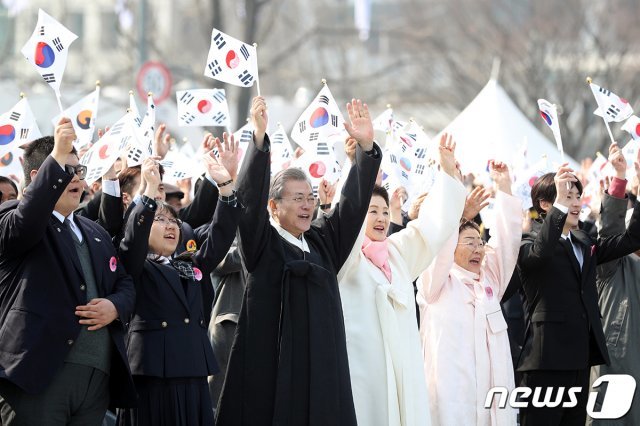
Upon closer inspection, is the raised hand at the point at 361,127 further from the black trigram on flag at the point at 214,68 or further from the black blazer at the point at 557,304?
the black trigram on flag at the point at 214,68

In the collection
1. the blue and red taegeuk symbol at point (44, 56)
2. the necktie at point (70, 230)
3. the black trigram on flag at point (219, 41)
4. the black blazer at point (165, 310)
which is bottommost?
the black blazer at point (165, 310)

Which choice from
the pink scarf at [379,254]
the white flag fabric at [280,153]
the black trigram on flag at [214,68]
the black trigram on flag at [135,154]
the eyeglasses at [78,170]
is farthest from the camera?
the white flag fabric at [280,153]

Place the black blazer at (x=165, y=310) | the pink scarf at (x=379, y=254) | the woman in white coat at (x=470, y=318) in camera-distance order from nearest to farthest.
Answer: the black blazer at (x=165, y=310) < the pink scarf at (x=379, y=254) < the woman in white coat at (x=470, y=318)

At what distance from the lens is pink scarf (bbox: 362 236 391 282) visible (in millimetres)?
7505

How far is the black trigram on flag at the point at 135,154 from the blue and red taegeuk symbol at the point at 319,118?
5.33 feet

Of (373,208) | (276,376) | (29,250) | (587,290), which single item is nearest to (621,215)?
(587,290)

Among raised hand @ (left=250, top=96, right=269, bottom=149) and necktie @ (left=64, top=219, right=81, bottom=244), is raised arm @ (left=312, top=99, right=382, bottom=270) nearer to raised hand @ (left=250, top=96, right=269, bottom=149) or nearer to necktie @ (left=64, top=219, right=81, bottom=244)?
raised hand @ (left=250, top=96, right=269, bottom=149)

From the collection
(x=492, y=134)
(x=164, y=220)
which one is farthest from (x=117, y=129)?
(x=492, y=134)

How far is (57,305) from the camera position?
6238mm

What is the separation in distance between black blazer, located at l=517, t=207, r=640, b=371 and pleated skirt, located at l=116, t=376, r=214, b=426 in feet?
8.30

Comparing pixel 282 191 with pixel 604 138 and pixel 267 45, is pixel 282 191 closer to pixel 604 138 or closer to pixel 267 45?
pixel 604 138

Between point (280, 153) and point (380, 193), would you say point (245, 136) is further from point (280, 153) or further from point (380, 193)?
point (380, 193)

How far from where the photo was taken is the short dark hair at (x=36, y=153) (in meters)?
6.50

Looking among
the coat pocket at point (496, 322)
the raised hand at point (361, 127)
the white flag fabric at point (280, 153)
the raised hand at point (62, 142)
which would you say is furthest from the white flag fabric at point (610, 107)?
the raised hand at point (62, 142)
